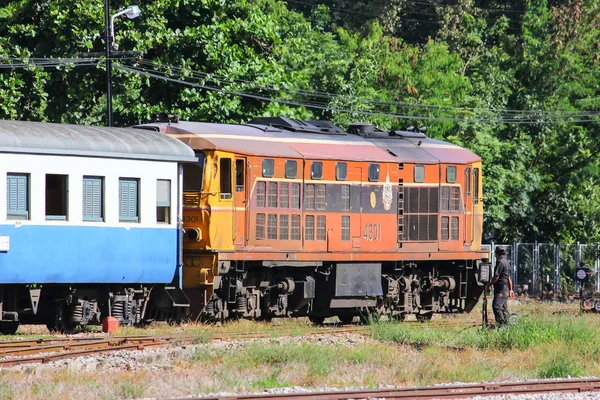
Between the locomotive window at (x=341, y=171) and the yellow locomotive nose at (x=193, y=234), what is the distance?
136 inches

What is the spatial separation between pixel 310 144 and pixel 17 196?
6729 millimetres

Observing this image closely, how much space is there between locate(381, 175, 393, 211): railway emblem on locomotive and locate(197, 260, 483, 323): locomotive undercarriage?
1.26 m

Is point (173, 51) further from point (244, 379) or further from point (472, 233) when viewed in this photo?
point (244, 379)

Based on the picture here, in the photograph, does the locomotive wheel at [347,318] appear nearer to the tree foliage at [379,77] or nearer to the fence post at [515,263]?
the tree foliage at [379,77]

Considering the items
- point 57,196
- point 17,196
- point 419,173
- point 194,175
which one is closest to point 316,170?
point 194,175

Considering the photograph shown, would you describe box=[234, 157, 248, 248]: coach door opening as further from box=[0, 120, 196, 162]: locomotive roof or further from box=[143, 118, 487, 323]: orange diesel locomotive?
box=[0, 120, 196, 162]: locomotive roof

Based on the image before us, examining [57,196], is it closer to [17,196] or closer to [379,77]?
[17,196]

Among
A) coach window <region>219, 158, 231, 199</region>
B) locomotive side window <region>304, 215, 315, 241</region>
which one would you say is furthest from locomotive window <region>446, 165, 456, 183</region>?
coach window <region>219, 158, 231, 199</region>

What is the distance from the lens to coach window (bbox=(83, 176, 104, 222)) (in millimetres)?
19406

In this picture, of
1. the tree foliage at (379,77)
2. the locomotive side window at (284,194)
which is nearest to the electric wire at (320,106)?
the tree foliage at (379,77)

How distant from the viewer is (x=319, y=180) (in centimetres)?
2291

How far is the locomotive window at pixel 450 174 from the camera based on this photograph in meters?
25.4

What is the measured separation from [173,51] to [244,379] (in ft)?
67.8

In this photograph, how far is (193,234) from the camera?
21219 millimetres
